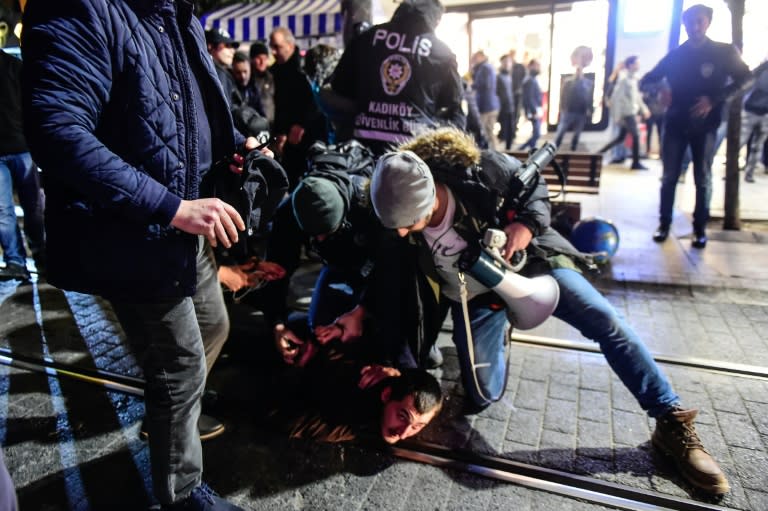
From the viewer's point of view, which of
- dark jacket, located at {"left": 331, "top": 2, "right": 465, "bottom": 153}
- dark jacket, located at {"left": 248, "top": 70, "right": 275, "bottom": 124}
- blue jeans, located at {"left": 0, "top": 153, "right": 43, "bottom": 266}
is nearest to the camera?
dark jacket, located at {"left": 331, "top": 2, "right": 465, "bottom": 153}

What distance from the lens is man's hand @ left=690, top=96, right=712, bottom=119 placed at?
510cm

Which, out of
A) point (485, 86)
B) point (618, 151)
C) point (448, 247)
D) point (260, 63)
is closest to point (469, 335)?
point (448, 247)

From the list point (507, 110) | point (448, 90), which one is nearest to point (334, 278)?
point (448, 90)

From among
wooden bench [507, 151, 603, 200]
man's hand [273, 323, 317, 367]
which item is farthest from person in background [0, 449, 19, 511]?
wooden bench [507, 151, 603, 200]

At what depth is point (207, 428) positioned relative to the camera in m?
2.75

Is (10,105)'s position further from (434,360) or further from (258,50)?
(434,360)

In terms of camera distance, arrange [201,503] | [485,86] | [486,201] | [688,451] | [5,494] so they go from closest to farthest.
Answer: [5,494] → [201,503] → [688,451] → [486,201] → [485,86]

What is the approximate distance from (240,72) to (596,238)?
418 centimetres

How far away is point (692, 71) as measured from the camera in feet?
16.9

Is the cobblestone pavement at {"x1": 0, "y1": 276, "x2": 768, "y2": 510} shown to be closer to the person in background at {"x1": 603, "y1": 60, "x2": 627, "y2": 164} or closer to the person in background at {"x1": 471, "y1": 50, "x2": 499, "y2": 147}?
the person in background at {"x1": 471, "y1": 50, "x2": 499, "y2": 147}

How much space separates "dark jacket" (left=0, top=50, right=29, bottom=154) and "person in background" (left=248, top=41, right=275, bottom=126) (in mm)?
2394

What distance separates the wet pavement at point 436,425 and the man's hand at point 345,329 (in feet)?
1.84

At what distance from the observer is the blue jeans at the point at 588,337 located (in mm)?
2494

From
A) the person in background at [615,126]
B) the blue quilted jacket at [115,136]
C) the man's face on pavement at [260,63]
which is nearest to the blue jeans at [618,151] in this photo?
the person in background at [615,126]
